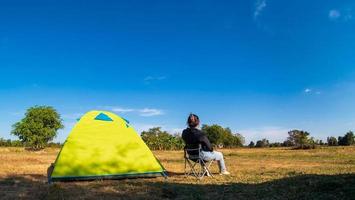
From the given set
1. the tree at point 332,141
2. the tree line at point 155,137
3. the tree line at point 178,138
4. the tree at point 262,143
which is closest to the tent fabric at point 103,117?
the tree line at point 155,137

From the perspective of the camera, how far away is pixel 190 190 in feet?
35.2

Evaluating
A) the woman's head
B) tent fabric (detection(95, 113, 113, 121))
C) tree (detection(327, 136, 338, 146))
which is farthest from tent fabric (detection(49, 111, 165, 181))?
tree (detection(327, 136, 338, 146))

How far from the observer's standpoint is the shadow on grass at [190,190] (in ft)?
31.4

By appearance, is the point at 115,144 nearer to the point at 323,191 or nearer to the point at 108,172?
the point at 108,172

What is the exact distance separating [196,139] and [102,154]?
3248mm

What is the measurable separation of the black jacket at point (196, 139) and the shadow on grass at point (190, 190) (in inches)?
93.4

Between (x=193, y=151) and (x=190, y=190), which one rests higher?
(x=193, y=151)

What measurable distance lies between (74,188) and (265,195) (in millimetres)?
5312

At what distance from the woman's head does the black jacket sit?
149mm

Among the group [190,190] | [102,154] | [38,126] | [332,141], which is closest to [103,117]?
[102,154]

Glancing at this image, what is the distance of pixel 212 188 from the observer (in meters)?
11.0

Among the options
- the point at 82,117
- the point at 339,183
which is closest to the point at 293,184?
the point at 339,183

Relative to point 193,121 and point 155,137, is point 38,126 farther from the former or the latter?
point 193,121

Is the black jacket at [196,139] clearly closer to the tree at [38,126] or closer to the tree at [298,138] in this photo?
the tree at [38,126]
